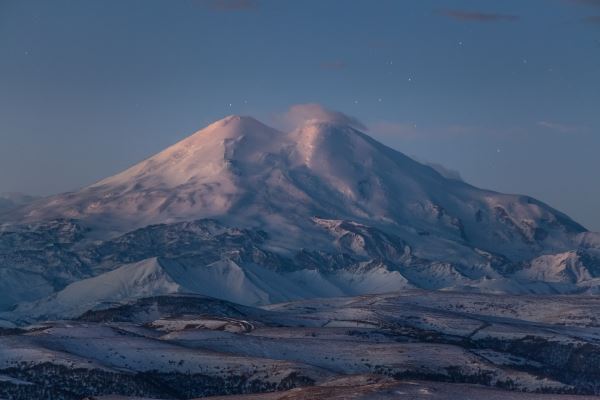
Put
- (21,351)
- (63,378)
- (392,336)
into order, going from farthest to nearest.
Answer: (392,336), (21,351), (63,378)

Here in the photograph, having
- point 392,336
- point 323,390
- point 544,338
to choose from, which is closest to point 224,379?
point 323,390

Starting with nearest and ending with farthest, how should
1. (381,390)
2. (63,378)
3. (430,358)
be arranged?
(381,390), (63,378), (430,358)

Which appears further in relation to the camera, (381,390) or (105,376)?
(105,376)

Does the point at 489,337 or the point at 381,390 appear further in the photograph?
the point at 489,337

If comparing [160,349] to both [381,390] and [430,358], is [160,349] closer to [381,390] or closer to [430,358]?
[430,358]

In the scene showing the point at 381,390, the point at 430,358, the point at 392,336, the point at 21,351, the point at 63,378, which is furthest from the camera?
the point at 392,336

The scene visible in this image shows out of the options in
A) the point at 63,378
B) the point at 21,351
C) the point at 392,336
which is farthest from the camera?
the point at 392,336

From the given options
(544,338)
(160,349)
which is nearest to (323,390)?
(160,349)

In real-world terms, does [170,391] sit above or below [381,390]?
below

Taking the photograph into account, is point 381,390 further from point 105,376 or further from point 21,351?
point 21,351
